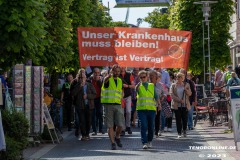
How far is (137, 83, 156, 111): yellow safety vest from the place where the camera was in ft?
59.1

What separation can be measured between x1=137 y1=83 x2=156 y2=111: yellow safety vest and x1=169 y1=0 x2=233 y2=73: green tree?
2064 centimetres

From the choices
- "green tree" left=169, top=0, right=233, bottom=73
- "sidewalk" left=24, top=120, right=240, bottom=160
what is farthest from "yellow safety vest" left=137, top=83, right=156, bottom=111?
"green tree" left=169, top=0, right=233, bottom=73

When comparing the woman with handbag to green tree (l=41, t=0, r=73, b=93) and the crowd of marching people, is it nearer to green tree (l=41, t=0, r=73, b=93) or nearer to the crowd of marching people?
the crowd of marching people

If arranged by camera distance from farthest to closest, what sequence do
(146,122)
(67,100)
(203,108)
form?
(203,108)
(67,100)
(146,122)

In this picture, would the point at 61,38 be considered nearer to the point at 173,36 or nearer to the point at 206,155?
the point at 173,36

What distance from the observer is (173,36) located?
2269cm

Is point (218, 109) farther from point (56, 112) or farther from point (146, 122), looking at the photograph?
point (146, 122)

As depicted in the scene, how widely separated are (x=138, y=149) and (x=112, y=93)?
4.43ft

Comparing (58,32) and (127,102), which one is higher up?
(58,32)

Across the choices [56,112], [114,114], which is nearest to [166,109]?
[56,112]

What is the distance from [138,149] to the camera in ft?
59.0

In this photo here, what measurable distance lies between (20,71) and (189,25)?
21.4 meters

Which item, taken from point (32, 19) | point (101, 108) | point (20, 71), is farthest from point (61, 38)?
point (32, 19)

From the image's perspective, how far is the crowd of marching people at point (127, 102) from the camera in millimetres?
18156
